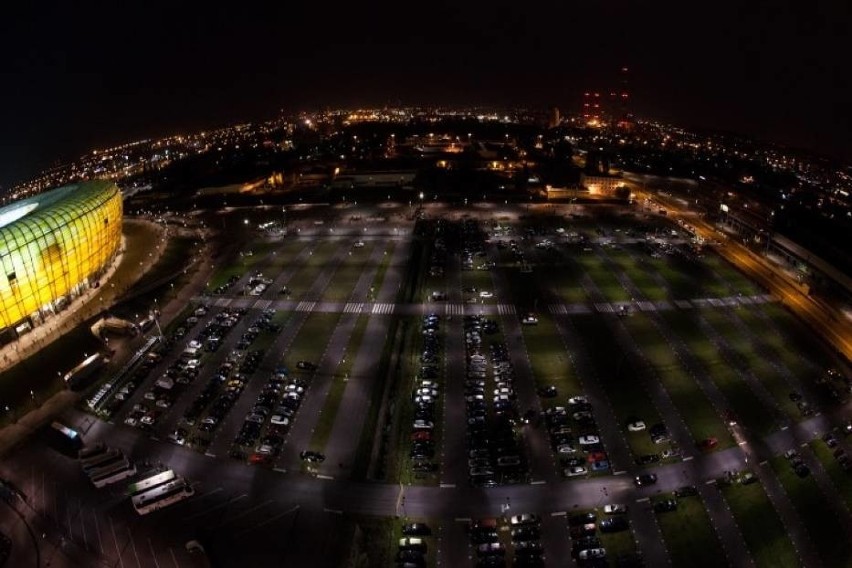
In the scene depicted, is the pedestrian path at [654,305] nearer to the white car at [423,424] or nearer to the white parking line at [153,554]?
the white car at [423,424]

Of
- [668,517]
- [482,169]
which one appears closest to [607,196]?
Result: [482,169]

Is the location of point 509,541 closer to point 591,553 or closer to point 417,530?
point 591,553

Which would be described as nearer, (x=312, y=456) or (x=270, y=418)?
(x=312, y=456)

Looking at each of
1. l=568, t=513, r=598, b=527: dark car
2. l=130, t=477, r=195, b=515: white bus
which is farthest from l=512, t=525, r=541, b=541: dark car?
l=130, t=477, r=195, b=515: white bus

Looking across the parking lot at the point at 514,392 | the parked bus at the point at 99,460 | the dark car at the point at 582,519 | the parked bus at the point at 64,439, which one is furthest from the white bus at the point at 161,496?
the dark car at the point at 582,519

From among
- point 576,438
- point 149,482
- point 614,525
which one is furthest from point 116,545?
point 576,438
